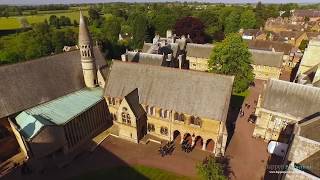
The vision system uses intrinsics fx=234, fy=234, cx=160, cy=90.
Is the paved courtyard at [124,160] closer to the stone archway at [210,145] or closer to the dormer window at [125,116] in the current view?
the stone archway at [210,145]

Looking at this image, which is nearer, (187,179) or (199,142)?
(187,179)

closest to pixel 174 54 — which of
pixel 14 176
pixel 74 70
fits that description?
pixel 74 70

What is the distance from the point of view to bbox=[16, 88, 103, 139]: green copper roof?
116 feet

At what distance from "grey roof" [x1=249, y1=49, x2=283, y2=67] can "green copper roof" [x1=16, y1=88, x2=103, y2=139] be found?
51011 millimetres

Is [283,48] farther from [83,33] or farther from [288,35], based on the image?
[83,33]

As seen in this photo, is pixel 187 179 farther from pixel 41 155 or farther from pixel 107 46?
pixel 107 46

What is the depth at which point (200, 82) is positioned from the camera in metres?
38.3

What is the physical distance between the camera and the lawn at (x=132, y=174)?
3459 cm

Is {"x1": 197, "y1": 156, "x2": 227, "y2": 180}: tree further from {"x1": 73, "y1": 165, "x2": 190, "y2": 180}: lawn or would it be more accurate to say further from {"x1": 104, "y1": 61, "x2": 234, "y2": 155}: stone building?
{"x1": 104, "y1": 61, "x2": 234, "y2": 155}: stone building

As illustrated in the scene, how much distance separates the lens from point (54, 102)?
136ft

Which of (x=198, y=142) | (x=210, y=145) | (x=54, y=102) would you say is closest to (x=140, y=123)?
(x=198, y=142)

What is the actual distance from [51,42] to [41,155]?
255 feet

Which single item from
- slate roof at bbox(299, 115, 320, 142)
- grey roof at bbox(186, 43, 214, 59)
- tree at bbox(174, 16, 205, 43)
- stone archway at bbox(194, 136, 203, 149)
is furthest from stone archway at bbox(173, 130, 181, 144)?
tree at bbox(174, 16, 205, 43)

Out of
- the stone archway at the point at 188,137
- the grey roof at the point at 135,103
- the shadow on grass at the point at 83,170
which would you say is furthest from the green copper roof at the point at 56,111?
the stone archway at the point at 188,137
